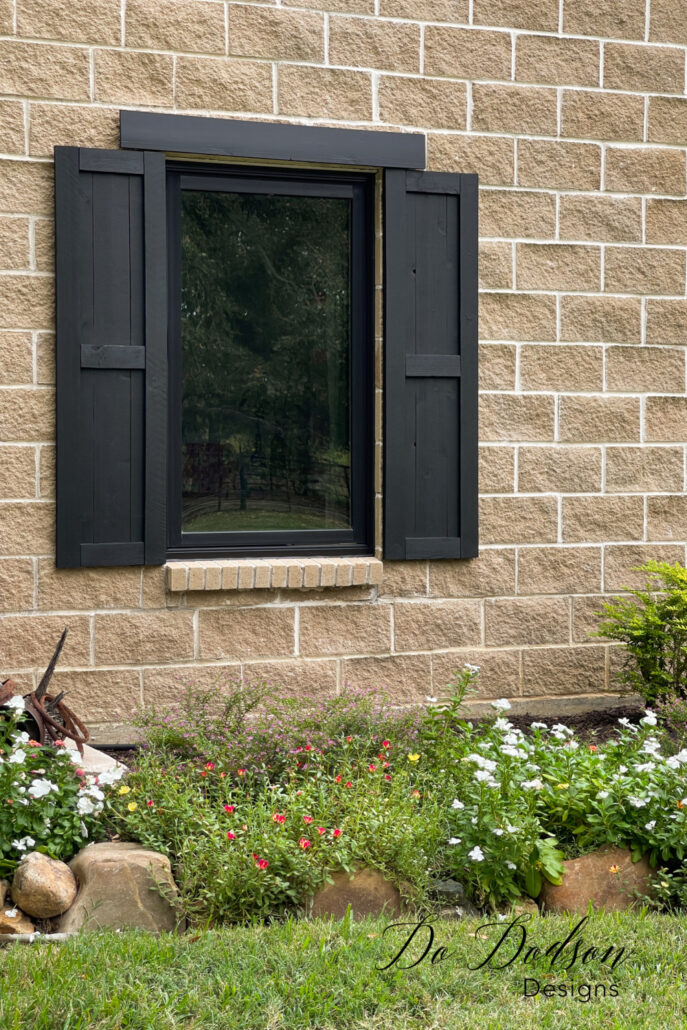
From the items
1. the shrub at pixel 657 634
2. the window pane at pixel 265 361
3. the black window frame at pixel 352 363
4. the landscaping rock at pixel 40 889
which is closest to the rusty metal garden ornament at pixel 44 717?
the landscaping rock at pixel 40 889

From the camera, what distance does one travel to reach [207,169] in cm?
514

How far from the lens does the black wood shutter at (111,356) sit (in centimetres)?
486

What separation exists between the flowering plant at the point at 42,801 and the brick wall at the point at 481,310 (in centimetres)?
121

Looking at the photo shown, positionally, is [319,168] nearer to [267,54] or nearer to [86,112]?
[267,54]

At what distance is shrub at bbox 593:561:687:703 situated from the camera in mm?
5094

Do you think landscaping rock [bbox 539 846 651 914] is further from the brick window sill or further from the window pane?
the window pane

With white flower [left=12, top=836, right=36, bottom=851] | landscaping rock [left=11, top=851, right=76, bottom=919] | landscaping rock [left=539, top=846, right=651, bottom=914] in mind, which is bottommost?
landscaping rock [left=539, top=846, right=651, bottom=914]

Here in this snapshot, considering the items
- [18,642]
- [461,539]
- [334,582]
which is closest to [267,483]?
[334,582]

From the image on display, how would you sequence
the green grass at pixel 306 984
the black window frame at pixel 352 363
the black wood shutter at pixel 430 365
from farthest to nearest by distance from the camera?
the black wood shutter at pixel 430 365 → the black window frame at pixel 352 363 → the green grass at pixel 306 984

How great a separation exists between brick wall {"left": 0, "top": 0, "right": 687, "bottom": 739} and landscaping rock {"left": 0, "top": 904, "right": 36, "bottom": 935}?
1684mm

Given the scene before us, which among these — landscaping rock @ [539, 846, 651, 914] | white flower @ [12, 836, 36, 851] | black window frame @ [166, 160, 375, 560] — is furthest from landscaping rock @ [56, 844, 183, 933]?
black window frame @ [166, 160, 375, 560]

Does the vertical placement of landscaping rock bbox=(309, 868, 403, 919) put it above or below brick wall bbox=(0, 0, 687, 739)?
below

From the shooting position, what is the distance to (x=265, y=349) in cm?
532

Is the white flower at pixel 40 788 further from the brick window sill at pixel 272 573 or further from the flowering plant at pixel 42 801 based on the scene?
the brick window sill at pixel 272 573
